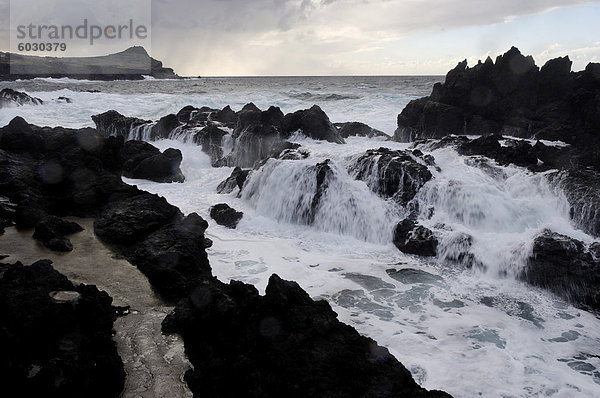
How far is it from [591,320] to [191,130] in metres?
21.5

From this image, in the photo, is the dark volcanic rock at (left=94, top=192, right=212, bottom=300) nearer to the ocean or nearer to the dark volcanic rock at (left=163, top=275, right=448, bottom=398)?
the ocean

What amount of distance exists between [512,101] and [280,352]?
20.6 metres

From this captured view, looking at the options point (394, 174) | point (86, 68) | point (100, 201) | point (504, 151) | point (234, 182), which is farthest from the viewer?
point (86, 68)

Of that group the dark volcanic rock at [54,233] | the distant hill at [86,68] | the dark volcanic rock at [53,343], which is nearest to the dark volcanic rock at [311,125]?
the dark volcanic rock at [54,233]

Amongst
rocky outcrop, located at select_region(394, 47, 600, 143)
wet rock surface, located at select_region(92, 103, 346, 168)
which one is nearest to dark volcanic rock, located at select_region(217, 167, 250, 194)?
wet rock surface, located at select_region(92, 103, 346, 168)

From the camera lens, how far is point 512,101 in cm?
2139

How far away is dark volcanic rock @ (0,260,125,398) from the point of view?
13.4ft

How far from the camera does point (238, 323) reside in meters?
5.21

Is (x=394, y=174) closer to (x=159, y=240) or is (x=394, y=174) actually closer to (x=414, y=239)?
(x=414, y=239)

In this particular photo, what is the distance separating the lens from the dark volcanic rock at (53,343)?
4.10 meters

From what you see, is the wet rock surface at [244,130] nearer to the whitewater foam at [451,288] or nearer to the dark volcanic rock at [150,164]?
the dark volcanic rock at [150,164]

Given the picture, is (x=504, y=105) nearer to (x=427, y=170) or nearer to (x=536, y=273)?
(x=427, y=170)

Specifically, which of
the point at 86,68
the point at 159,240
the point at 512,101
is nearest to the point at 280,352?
the point at 159,240

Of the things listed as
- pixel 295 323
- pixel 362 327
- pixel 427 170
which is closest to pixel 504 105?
pixel 427 170
